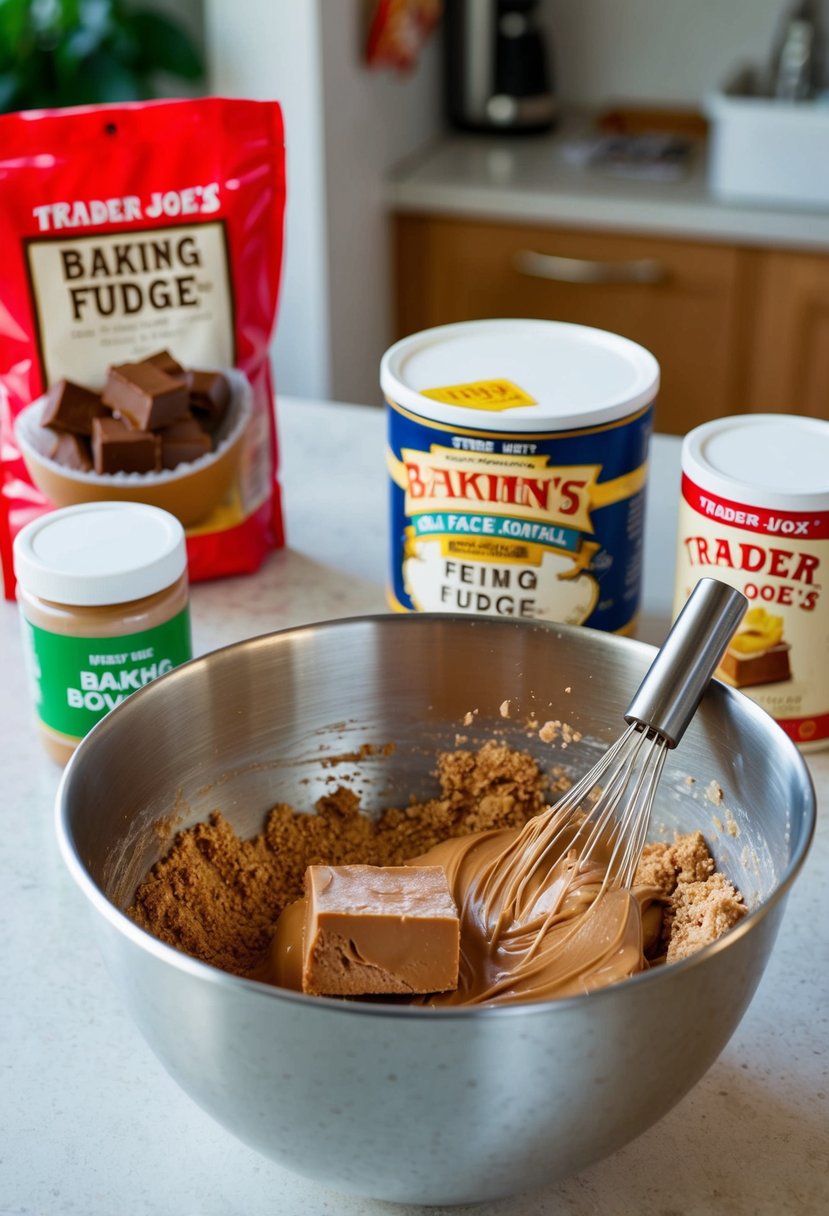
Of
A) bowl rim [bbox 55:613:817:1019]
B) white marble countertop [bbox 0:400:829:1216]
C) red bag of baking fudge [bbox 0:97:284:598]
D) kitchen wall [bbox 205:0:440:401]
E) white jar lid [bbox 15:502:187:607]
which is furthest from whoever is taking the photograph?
kitchen wall [bbox 205:0:440:401]

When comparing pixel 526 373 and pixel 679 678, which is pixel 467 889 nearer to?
pixel 679 678

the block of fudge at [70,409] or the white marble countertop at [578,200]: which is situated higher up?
the block of fudge at [70,409]

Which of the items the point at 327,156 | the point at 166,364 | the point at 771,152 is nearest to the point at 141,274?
the point at 166,364

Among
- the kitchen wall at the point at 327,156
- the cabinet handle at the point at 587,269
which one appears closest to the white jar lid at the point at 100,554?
the kitchen wall at the point at 327,156

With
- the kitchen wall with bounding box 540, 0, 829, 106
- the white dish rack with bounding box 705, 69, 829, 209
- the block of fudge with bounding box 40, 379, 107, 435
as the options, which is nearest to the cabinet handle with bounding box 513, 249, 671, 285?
the white dish rack with bounding box 705, 69, 829, 209

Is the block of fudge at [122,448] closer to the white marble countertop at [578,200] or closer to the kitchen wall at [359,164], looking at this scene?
the kitchen wall at [359,164]

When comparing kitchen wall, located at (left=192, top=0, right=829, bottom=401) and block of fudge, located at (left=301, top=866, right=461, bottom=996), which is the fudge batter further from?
kitchen wall, located at (left=192, top=0, right=829, bottom=401)

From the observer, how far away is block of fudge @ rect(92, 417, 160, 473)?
0.96m

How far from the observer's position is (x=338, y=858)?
2.49 ft

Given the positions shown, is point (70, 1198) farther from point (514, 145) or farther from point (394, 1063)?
point (514, 145)

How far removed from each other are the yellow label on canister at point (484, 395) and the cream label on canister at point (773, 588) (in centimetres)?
12

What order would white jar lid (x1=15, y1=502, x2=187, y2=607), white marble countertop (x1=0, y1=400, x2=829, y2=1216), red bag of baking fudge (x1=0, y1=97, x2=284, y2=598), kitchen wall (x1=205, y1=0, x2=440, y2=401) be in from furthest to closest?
kitchen wall (x1=205, y1=0, x2=440, y2=401) < red bag of baking fudge (x1=0, y1=97, x2=284, y2=598) < white jar lid (x1=15, y1=502, x2=187, y2=607) < white marble countertop (x1=0, y1=400, x2=829, y2=1216)

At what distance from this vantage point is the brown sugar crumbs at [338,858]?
2.21 feet

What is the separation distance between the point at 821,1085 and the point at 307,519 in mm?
671
